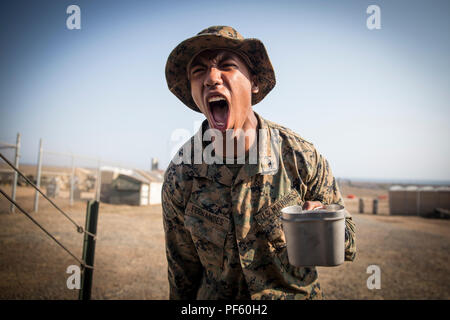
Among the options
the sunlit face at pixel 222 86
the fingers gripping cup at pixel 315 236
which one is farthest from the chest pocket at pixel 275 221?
the sunlit face at pixel 222 86

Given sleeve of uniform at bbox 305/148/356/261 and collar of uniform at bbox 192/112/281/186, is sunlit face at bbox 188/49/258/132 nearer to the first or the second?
collar of uniform at bbox 192/112/281/186

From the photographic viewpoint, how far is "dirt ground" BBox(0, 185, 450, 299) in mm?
4364

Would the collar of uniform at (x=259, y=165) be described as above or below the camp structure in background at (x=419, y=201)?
above

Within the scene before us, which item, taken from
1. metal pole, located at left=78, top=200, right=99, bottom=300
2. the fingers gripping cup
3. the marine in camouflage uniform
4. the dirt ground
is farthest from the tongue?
the dirt ground

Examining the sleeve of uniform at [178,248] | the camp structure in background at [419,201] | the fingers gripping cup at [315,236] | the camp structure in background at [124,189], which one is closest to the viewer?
the fingers gripping cup at [315,236]

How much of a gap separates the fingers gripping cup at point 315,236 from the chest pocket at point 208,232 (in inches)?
26.6

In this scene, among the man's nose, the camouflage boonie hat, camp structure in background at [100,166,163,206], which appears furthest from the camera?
camp structure in background at [100,166,163,206]

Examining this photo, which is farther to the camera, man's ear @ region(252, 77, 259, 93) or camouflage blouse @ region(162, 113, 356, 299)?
man's ear @ region(252, 77, 259, 93)

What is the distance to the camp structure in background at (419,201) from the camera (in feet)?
50.4

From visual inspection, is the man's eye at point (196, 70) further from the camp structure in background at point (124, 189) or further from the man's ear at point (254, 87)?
the camp structure in background at point (124, 189)

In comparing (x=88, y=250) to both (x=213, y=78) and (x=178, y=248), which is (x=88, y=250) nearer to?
(x=178, y=248)

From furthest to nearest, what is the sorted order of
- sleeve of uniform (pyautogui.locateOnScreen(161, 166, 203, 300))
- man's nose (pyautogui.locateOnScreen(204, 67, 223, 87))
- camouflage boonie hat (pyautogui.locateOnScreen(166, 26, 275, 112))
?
sleeve of uniform (pyautogui.locateOnScreen(161, 166, 203, 300)) < camouflage boonie hat (pyautogui.locateOnScreen(166, 26, 275, 112)) < man's nose (pyautogui.locateOnScreen(204, 67, 223, 87))

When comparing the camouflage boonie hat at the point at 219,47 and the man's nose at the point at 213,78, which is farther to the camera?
the camouflage boonie hat at the point at 219,47
